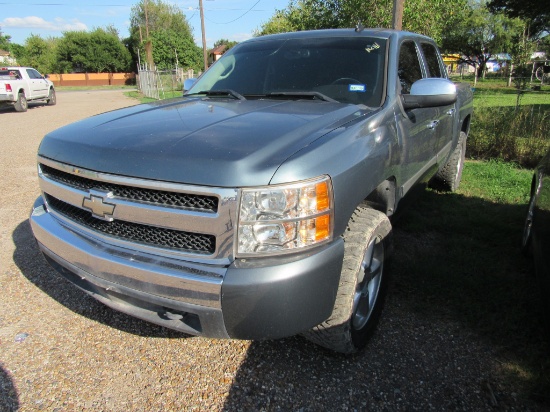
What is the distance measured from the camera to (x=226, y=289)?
1789 mm

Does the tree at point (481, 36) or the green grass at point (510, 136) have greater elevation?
the tree at point (481, 36)

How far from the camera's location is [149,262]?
6.48 ft

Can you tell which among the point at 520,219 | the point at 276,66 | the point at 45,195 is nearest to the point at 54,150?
the point at 45,195

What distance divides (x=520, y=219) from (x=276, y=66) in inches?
128

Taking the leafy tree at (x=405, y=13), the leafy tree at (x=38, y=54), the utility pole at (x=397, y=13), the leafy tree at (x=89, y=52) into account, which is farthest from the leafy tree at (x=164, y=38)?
the utility pole at (x=397, y=13)

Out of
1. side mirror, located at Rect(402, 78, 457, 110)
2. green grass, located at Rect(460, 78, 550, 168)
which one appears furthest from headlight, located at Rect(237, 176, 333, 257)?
green grass, located at Rect(460, 78, 550, 168)

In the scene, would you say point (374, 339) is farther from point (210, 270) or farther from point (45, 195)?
point (45, 195)

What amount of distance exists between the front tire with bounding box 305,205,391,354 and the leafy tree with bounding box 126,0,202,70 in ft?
111

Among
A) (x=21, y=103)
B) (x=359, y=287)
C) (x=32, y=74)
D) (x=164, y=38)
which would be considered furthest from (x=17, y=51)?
(x=359, y=287)

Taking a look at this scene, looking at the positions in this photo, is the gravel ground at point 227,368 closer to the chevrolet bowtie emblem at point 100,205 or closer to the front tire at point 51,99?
the chevrolet bowtie emblem at point 100,205

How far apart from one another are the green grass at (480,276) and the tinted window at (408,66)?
1.48 m

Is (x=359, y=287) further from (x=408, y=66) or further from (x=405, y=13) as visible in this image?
(x=405, y=13)

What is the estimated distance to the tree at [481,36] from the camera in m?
43.6

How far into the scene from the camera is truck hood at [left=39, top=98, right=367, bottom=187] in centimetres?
183
